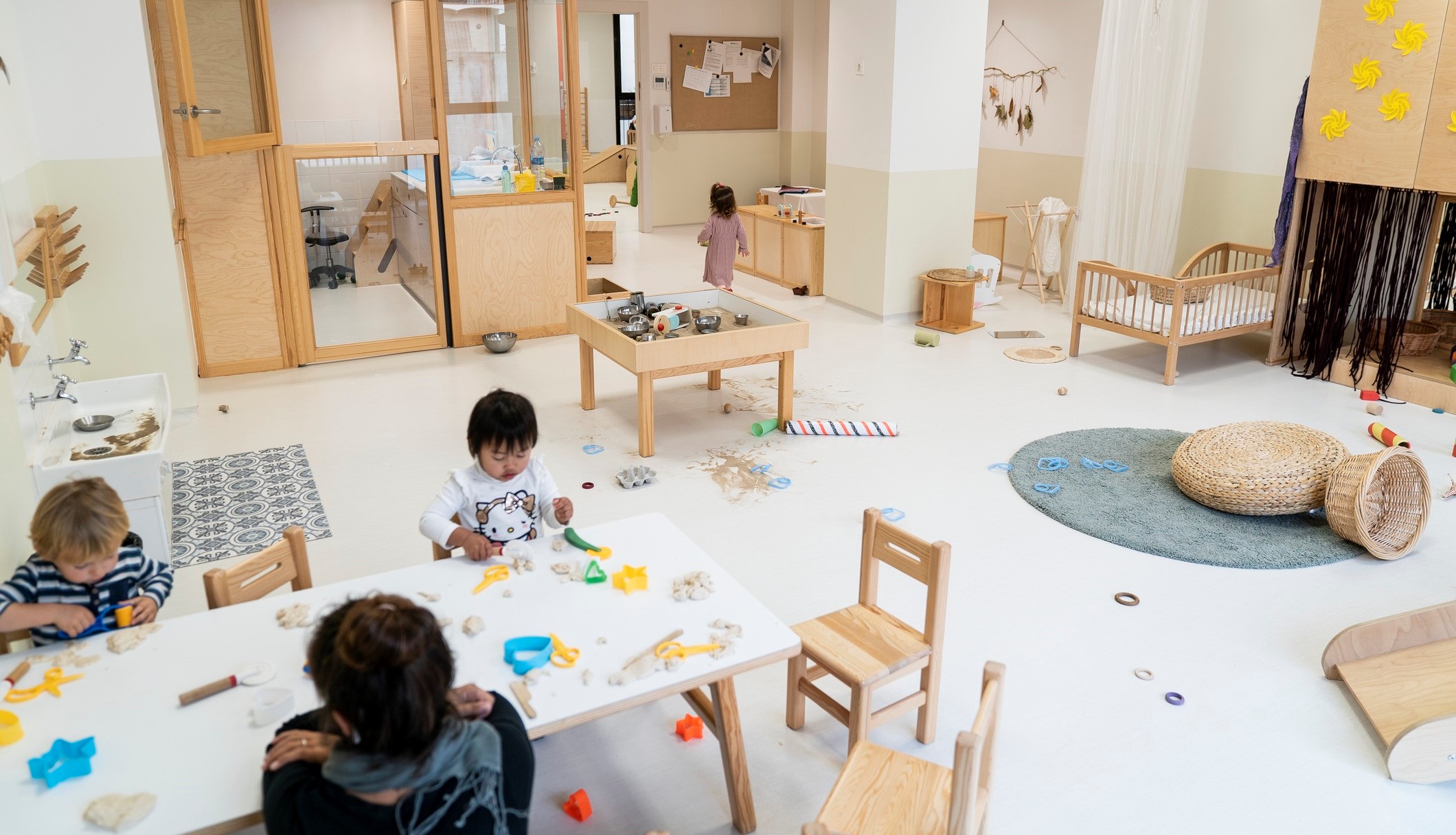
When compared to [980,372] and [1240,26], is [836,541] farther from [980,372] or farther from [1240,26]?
[1240,26]

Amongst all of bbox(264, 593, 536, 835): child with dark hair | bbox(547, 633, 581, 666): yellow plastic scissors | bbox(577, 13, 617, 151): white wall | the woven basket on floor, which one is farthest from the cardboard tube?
bbox(577, 13, 617, 151): white wall

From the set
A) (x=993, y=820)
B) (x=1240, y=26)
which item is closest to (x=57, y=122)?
(x=993, y=820)

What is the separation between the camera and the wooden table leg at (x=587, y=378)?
5.69m

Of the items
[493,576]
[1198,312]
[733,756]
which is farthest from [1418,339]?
[493,576]

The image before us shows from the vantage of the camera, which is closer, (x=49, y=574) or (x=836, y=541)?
(x=49, y=574)

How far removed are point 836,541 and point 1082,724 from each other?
1374 millimetres

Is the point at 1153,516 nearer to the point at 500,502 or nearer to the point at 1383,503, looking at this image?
the point at 1383,503

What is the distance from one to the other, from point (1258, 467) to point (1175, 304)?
194 centimetres

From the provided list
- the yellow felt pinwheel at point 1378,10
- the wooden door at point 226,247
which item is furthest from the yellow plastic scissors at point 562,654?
the yellow felt pinwheel at point 1378,10

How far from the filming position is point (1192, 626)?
3625 mm

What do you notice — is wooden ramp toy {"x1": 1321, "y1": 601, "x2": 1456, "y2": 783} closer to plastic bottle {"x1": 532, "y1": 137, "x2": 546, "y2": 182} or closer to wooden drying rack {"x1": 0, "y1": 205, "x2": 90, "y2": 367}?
wooden drying rack {"x1": 0, "y1": 205, "x2": 90, "y2": 367}

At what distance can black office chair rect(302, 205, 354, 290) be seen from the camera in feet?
21.6

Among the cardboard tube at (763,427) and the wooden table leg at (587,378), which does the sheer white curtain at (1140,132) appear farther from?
the wooden table leg at (587,378)

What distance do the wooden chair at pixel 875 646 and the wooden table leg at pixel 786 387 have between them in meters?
2.39
